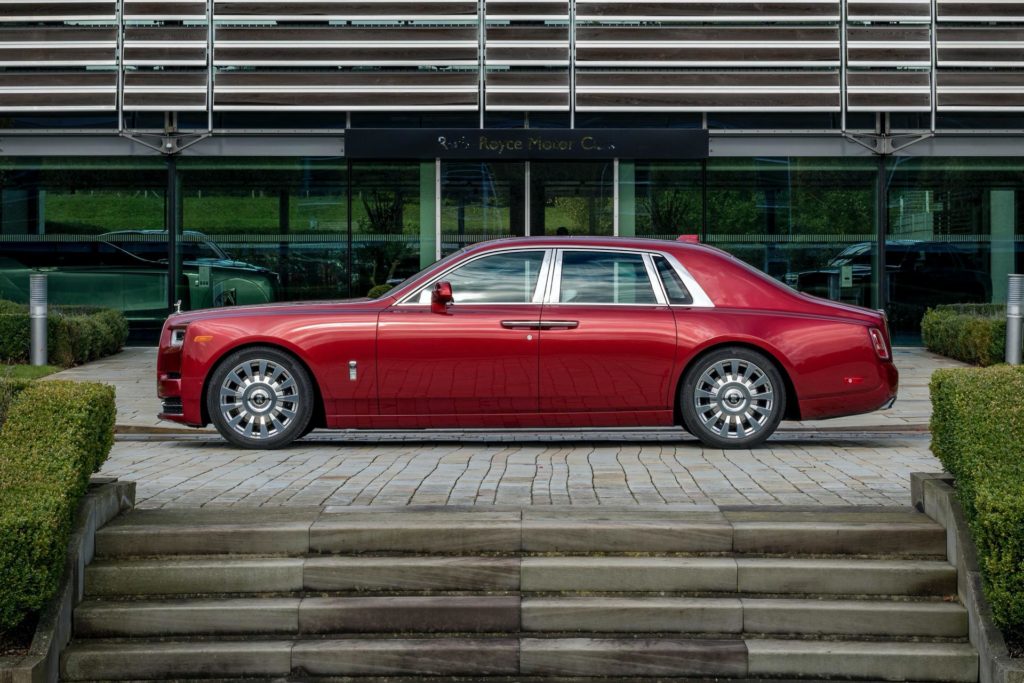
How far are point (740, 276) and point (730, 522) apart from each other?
4.43 metres

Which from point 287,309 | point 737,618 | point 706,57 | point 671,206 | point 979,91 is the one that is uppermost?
point 706,57

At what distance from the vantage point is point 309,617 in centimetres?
567

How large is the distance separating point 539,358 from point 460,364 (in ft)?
1.84

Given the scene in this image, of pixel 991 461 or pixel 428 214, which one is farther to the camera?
pixel 428 214

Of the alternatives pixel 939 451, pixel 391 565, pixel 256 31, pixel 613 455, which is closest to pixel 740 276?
pixel 613 455

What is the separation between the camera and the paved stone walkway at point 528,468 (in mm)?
7301

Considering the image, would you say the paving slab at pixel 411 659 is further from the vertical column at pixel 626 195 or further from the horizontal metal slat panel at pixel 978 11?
the horizontal metal slat panel at pixel 978 11

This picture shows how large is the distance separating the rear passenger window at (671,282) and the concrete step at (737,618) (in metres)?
4.80

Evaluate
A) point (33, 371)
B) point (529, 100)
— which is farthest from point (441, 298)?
point (529, 100)

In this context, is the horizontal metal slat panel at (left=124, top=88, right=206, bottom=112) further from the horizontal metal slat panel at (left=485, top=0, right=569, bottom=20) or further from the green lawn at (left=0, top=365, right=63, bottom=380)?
the green lawn at (left=0, top=365, right=63, bottom=380)

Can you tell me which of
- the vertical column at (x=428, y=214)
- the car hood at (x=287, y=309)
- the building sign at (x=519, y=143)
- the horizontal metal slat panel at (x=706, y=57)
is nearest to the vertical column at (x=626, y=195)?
the building sign at (x=519, y=143)

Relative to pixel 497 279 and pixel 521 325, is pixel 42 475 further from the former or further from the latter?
pixel 497 279

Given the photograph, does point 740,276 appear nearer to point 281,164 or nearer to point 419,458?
point 419,458

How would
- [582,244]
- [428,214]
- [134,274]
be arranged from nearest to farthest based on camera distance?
1. [582,244]
2. [428,214]
3. [134,274]
